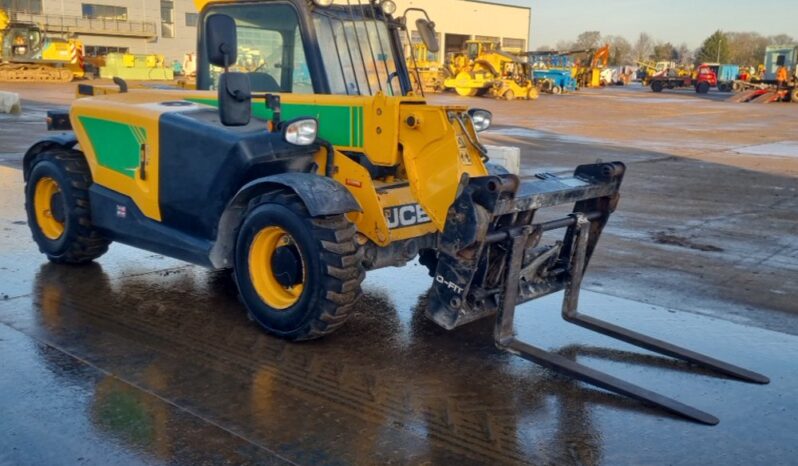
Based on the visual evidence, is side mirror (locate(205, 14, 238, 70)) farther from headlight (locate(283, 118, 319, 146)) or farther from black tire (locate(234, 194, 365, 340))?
black tire (locate(234, 194, 365, 340))

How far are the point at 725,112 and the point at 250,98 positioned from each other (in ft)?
114

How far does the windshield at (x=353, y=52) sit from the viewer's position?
5.88 meters

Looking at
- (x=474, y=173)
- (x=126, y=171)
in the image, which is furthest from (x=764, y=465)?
(x=126, y=171)

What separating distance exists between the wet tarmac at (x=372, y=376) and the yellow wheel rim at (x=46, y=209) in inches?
11.4

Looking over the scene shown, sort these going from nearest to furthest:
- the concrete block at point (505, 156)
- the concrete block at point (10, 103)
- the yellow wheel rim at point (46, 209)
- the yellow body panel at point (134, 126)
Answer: the yellow body panel at point (134, 126) → the yellow wheel rim at point (46, 209) → the concrete block at point (505, 156) → the concrete block at point (10, 103)

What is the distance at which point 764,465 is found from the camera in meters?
3.92

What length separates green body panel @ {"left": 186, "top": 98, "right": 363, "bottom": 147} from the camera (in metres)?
5.53

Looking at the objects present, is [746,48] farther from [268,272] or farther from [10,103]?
[268,272]

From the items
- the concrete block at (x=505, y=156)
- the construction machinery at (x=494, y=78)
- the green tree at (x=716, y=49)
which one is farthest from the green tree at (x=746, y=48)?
the concrete block at (x=505, y=156)

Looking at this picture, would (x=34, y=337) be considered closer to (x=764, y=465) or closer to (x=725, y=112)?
(x=764, y=465)

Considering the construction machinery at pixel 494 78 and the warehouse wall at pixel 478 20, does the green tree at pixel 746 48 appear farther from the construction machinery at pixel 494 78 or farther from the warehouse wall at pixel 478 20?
the construction machinery at pixel 494 78

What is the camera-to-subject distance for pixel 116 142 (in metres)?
6.44

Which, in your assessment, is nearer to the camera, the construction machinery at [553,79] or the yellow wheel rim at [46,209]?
the yellow wheel rim at [46,209]

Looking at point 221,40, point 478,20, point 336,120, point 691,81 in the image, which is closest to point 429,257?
point 336,120
